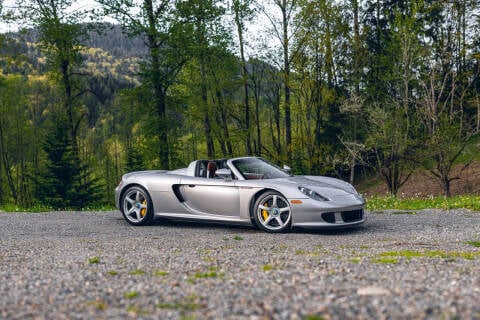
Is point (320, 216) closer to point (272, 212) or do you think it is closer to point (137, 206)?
point (272, 212)

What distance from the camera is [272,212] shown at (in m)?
8.62

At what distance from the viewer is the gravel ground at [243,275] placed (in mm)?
3271

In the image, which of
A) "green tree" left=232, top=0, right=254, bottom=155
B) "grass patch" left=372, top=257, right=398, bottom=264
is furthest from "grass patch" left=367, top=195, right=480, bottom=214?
"green tree" left=232, top=0, right=254, bottom=155

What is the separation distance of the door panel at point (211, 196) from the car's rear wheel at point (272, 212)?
0.44m

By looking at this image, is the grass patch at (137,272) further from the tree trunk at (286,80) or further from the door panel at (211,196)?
the tree trunk at (286,80)

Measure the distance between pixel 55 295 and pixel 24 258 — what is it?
8.31 ft

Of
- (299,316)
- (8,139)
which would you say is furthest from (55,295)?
(8,139)

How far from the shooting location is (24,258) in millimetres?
6047

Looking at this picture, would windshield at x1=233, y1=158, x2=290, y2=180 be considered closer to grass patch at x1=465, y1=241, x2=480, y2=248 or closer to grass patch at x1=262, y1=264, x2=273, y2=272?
grass patch at x1=465, y1=241, x2=480, y2=248

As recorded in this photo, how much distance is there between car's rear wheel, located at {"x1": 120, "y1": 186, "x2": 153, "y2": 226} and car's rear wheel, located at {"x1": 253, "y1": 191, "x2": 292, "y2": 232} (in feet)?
7.62

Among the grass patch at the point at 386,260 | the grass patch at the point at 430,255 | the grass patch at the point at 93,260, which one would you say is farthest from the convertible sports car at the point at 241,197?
the grass patch at the point at 93,260

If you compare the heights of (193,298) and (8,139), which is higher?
(8,139)

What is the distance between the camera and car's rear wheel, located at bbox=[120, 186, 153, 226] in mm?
9875

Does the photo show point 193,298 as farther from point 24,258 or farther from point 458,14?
point 458,14
